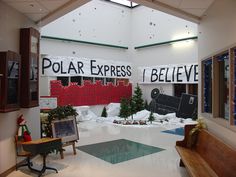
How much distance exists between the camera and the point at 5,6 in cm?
404

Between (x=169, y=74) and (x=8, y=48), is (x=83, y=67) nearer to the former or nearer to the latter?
(x=169, y=74)

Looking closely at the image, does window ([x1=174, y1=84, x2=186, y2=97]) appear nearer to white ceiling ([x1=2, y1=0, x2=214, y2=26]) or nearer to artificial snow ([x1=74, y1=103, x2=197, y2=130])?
artificial snow ([x1=74, y1=103, x2=197, y2=130])

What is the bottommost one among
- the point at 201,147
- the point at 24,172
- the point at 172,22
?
the point at 24,172

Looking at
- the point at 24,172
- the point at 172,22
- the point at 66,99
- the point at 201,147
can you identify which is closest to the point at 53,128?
the point at 24,172

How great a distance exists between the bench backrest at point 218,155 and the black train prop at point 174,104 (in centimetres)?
Result: 586

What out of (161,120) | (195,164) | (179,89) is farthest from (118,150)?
(179,89)

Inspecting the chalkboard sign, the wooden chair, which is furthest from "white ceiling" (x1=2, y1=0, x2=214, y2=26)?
the chalkboard sign

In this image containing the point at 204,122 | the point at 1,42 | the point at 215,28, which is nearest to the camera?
the point at 1,42

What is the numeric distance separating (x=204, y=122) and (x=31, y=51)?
3666 millimetres

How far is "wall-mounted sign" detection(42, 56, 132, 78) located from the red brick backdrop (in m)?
0.41

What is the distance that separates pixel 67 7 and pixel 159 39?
23.6 ft

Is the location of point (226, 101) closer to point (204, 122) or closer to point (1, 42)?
point (204, 122)

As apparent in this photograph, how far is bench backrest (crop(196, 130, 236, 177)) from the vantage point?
2.66m

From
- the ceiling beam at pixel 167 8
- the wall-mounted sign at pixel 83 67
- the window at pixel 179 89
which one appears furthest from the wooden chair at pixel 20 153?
the window at pixel 179 89
